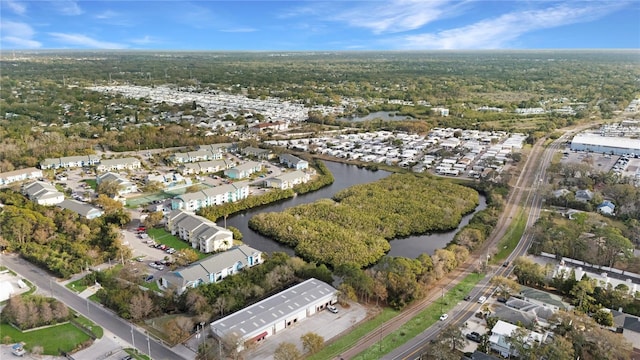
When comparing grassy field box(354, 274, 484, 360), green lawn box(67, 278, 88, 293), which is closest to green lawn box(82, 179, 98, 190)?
green lawn box(67, 278, 88, 293)

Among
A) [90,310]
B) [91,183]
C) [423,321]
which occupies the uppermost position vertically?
[91,183]

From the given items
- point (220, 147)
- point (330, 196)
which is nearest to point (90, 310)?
point (330, 196)

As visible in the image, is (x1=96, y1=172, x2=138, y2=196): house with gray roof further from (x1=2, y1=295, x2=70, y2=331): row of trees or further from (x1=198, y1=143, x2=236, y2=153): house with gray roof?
(x1=2, y1=295, x2=70, y2=331): row of trees

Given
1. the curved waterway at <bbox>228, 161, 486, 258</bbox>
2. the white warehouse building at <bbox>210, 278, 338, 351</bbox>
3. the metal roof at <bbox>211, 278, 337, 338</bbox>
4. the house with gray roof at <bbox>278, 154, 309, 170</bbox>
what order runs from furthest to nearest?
the house with gray roof at <bbox>278, 154, 309, 170</bbox> → the curved waterway at <bbox>228, 161, 486, 258</bbox> → the metal roof at <bbox>211, 278, 337, 338</bbox> → the white warehouse building at <bbox>210, 278, 338, 351</bbox>

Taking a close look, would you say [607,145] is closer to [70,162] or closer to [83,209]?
[83,209]

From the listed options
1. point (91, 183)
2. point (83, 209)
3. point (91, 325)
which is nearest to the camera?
point (91, 325)
